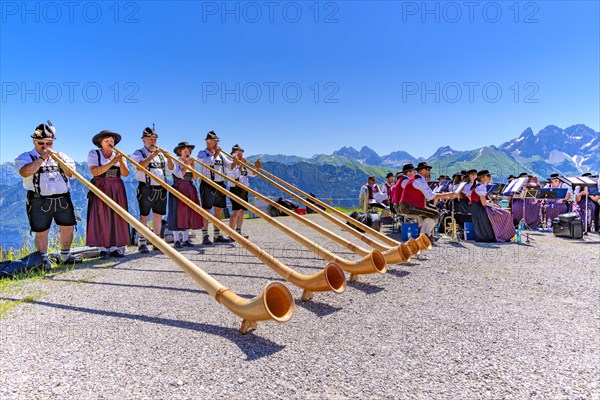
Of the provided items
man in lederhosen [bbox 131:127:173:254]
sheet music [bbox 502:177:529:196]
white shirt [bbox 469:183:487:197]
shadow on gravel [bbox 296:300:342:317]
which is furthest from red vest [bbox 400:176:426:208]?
man in lederhosen [bbox 131:127:173:254]

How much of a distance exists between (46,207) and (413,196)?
22.6ft

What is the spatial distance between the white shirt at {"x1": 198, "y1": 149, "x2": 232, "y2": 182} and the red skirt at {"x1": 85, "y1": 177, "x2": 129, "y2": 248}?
189 cm

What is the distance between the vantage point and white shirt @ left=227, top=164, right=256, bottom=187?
8.27 meters

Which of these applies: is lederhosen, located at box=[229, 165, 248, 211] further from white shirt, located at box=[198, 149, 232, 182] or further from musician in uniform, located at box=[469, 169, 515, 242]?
musician in uniform, located at box=[469, 169, 515, 242]

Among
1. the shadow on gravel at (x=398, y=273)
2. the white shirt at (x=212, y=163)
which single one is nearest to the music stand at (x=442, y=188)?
the white shirt at (x=212, y=163)

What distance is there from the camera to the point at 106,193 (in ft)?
20.0

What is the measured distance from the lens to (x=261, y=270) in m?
5.20

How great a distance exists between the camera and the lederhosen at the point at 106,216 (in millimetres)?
6125

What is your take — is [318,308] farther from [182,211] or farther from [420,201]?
[420,201]

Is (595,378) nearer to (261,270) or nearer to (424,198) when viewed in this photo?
(261,270)

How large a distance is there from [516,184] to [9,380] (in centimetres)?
1295

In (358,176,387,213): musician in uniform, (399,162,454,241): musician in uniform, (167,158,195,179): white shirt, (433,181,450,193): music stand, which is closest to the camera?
(167,158,195,179): white shirt

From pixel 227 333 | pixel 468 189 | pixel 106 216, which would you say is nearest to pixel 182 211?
pixel 106 216

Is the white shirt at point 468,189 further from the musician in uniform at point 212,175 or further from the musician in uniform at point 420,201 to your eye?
the musician in uniform at point 212,175
